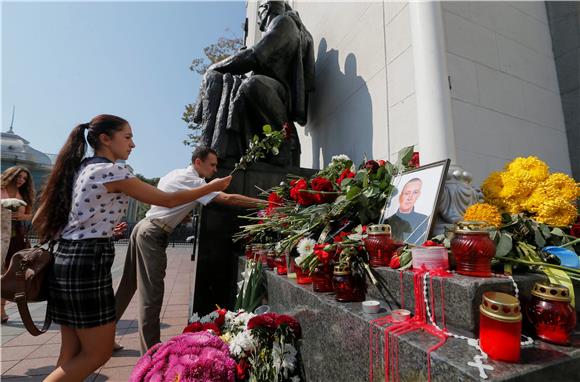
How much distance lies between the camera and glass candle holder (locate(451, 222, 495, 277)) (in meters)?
0.87

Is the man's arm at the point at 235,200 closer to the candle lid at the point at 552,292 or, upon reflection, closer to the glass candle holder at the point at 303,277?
the glass candle holder at the point at 303,277

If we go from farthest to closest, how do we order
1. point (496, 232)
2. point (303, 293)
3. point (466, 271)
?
point (303, 293) → point (496, 232) → point (466, 271)

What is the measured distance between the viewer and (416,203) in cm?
145

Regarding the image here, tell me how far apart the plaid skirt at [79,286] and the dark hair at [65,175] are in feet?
0.36

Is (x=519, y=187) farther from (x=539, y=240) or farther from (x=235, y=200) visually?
(x=235, y=200)

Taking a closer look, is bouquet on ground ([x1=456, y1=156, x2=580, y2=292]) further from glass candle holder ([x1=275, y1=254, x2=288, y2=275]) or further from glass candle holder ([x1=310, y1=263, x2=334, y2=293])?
glass candle holder ([x1=275, y1=254, x2=288, y2=275])

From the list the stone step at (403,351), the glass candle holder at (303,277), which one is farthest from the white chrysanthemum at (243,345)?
the glass candle holder at (303,277)

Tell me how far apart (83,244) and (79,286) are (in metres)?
0.20

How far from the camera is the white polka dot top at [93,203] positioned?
4.68 ft

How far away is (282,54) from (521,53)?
2.64 metres

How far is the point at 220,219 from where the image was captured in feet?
9.45

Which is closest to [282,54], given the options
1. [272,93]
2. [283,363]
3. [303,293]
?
[272,93]

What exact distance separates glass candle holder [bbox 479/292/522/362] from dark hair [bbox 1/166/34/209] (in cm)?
448

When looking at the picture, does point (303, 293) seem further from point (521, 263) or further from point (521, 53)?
point (521, 53)
